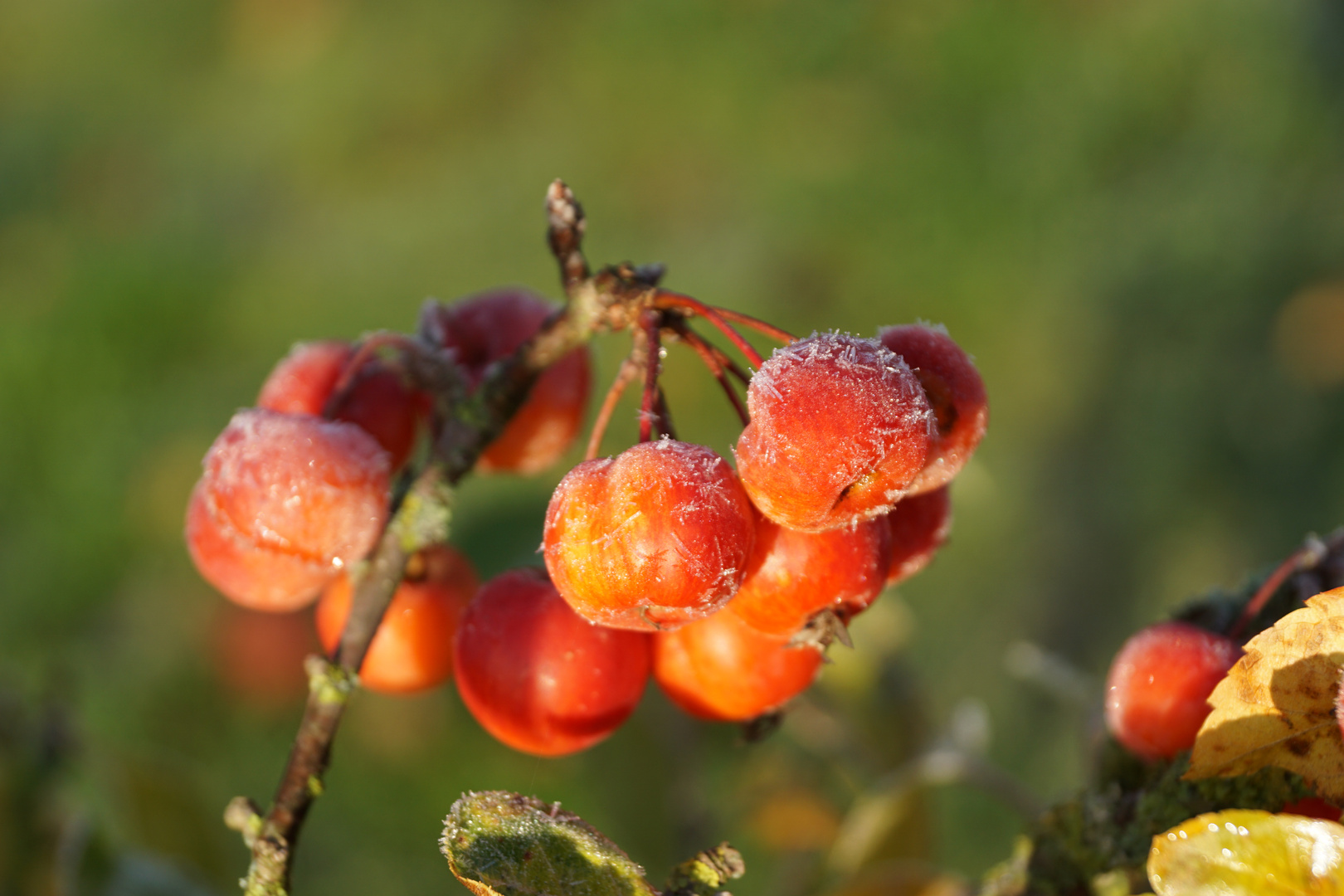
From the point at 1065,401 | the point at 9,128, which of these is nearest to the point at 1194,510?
the point at 1065,401

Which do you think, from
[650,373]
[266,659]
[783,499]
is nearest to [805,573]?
[783,499]

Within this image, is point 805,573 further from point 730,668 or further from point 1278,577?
point 1278,577

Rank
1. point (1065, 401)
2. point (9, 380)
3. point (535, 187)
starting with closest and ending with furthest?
point (1065, 401) < point (9, 380) < point (535, 187)

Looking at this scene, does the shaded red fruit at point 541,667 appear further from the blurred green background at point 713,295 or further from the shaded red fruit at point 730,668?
the blurred green background at point 713,295

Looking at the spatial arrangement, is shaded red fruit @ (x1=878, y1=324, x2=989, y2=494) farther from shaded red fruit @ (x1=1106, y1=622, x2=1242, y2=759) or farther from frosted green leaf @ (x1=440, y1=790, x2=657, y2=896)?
frosted green leaf @ (x1=440, y1=790, x2=657, y2=896)

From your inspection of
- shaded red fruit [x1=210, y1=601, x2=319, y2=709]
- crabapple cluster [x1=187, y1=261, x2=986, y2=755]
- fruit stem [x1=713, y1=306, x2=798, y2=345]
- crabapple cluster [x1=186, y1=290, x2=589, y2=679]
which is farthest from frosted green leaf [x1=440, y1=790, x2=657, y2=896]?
shaded red fruit [x1=210, y1=601, x2=319, y2=709]

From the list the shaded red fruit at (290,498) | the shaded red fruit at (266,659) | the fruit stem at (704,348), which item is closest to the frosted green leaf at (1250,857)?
the fruit stem at (704,348)

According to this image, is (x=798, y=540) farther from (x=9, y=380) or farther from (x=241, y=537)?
(x=9, y=380)
